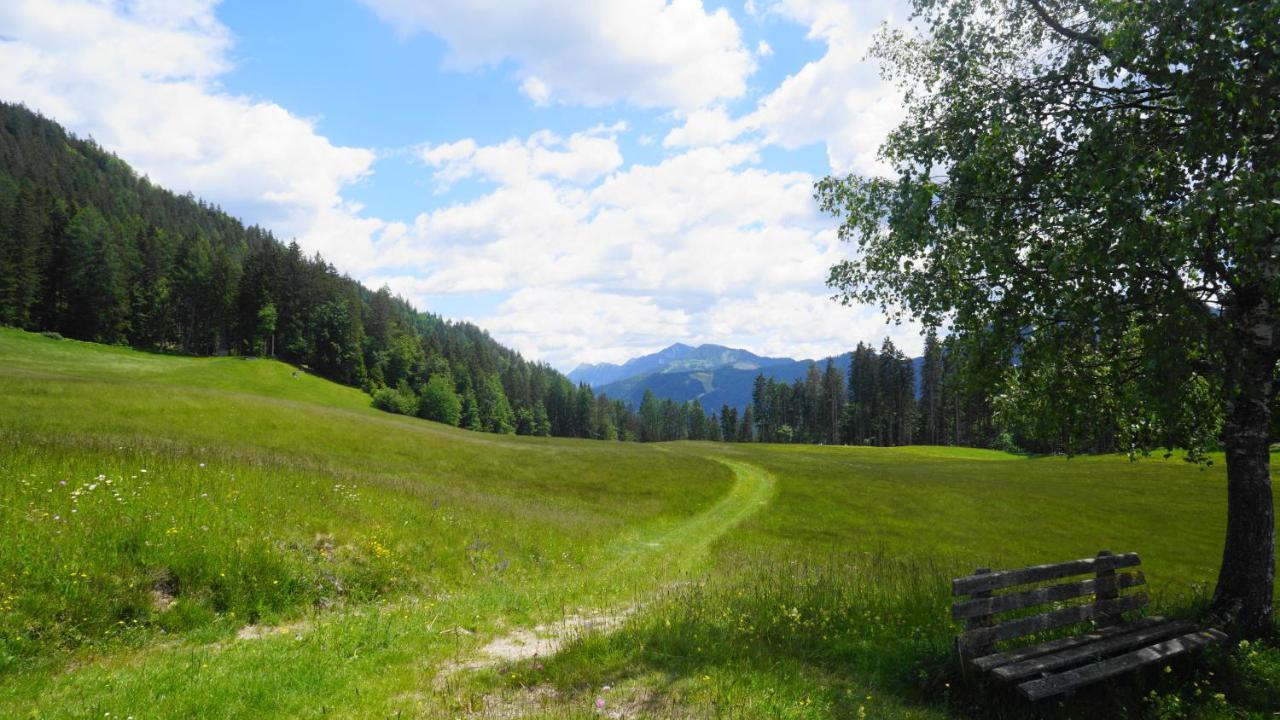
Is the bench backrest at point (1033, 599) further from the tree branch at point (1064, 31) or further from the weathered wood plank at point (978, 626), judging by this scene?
the tree branch at point (1064, 31)

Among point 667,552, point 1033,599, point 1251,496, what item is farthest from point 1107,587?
point 667,552

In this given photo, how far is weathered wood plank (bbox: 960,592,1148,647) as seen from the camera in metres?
7.40

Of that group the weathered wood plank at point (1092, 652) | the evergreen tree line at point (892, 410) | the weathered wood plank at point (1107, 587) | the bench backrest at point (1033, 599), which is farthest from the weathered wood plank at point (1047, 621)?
the evergreen tree line at point (892, 410)

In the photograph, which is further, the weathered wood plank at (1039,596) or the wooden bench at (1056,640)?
the weathered wood plank at (1039,596)

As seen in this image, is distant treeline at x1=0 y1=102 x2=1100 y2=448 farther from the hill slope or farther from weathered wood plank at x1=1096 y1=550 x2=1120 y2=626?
weathered wood plank at x1=1096 y1=550 x2=1120 y2=626

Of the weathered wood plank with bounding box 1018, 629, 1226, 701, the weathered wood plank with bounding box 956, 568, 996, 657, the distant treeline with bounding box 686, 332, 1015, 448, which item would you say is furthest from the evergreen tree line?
the weathered wood plank with bounding box 956, 568, 996, 657

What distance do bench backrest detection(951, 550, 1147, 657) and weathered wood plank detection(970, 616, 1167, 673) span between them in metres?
0.19

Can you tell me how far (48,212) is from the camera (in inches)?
3780

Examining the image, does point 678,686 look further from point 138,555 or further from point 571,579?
point 138,555

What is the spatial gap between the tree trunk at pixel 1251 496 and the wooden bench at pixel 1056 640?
4.84ft

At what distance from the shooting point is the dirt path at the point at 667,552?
9414 mm

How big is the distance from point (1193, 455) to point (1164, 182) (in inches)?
302

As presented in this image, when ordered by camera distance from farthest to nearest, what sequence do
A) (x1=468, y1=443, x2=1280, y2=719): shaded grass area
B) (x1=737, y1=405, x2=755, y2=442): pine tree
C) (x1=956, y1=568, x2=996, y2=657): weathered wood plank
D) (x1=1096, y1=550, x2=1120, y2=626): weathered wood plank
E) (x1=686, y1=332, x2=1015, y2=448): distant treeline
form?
(x1=737, y1=405, x2=755, y2=442): pine tree
(x1=686, y1=332, x2=1015, y2=448): distant treeline
(x1=1096, y1=550, x2=1120, y2=626): weathered wood plank
(x1=956, y1=568, x2=996, y2=657): weathered wood plank
(x1=468, y1=443, x2=1280, y2=719): shaded grass area

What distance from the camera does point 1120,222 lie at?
25.5ft
